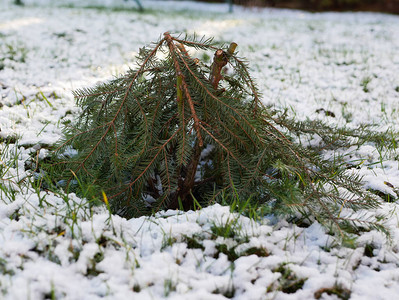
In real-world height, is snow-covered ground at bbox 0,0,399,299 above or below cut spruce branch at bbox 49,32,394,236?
below

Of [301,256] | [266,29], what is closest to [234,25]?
[266,29]

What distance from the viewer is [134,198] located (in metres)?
1.79

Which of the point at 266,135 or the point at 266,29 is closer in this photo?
the point at 266,135

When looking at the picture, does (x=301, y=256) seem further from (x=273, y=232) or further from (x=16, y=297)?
(x=16, y=297)

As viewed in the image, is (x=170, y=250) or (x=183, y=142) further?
(x=183, y=142)

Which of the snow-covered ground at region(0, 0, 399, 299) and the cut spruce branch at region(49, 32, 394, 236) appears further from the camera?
the cut spruce branch at region(49, 32, 394, 236)

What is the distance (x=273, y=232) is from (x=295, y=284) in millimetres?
282

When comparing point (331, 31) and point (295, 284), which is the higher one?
point (331, 31)

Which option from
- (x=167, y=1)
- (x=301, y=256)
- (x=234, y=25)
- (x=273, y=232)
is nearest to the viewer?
(x=301, y=256)

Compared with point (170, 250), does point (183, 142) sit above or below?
above

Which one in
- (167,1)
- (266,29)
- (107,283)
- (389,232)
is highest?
(167,1)

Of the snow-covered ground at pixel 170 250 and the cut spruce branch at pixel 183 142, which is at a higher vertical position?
the cut spruce branch at pixel 183 142

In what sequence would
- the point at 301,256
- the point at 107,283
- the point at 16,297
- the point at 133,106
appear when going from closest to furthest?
1. the point at 16,297
2. the point at 107,283
3. the point at 301,256
4. the point at 133,106

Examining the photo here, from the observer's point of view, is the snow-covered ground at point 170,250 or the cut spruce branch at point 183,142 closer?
the snow-covered ground at point 170,250
